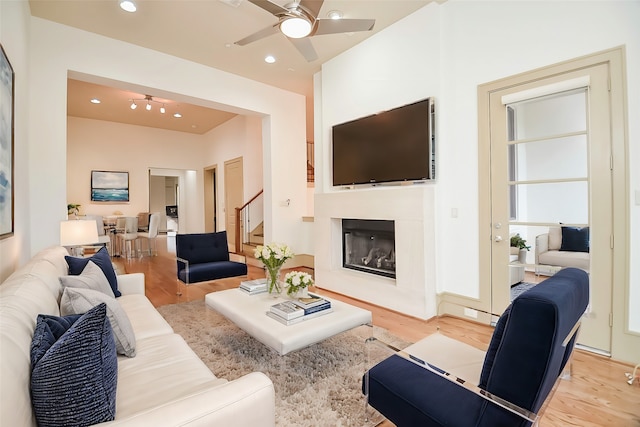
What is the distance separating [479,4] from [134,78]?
425 cm

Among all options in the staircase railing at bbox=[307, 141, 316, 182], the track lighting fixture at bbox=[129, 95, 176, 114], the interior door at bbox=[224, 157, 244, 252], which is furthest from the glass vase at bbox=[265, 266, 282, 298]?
the staircase railing at bbox=[307, 141, 316, 182]

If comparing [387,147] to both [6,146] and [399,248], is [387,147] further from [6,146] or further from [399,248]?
[6,146]

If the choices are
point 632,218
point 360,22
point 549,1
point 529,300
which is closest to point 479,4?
point 549,1

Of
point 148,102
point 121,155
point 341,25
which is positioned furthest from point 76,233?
point 121,155

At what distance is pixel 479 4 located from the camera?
3.15 meters

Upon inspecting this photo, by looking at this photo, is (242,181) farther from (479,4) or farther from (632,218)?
(632,218)

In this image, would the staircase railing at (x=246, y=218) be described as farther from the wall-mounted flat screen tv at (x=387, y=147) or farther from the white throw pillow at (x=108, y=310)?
the white throw pillow at (x=108, y=310)

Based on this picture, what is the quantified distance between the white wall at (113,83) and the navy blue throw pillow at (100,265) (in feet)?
4.02

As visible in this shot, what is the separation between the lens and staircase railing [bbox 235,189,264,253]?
7039 millimetres

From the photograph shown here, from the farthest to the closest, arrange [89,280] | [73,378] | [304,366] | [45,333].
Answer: [304,366]
[89,280]
[45,333]
[73,378]

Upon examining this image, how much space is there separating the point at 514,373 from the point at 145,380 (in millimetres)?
1569

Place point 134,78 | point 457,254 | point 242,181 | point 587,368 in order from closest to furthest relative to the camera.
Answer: point 587,368, point 457,254, point 134,78, point 242,181

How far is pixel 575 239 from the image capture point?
2654mm

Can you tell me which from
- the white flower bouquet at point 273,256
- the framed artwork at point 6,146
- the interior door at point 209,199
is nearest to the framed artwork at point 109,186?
the interior door at point 209,199
